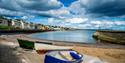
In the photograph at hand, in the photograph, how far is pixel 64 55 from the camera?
1296 centimetres

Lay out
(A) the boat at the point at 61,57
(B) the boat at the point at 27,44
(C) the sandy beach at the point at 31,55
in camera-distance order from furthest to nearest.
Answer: (B) the boat at the point at 27,44 < (C) the sandy beach at the point at 31,55 < (A) the boat at the point at 61,57

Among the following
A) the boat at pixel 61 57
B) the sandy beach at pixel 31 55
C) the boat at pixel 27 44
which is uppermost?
the boat at pixel 61 57

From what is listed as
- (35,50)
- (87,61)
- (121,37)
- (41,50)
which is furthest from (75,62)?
(121,37)

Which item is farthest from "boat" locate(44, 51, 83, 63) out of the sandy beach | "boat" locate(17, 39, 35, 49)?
"boat" locate(17, 39, 35, 49)

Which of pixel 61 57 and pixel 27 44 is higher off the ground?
pixel 61 57

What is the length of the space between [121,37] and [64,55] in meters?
39.7

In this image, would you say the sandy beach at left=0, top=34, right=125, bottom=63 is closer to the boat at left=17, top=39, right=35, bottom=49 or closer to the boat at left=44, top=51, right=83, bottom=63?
the boat at left=17, top=39, right=35, bottom=49

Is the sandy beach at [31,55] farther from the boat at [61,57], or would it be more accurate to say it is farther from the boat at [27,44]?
the boat at [61,57]

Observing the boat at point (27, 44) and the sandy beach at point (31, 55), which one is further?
the boat at point (27, 44)

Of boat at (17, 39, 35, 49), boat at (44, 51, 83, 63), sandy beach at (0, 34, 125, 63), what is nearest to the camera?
boat at (44, 51, 83, 63)

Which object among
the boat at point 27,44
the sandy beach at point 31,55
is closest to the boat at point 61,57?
the sandy beach at point 31,55

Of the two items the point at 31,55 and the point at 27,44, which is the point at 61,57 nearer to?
the point at 31,55

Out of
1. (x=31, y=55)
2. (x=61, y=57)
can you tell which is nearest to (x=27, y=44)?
(x=31, y=55)

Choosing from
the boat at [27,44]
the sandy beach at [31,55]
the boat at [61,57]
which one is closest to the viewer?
the boat at [61,57]
